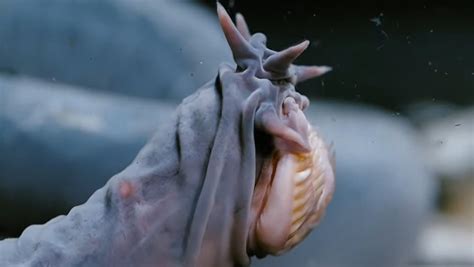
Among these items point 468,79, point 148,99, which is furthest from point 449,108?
point 148,99

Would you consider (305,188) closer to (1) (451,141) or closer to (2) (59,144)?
(1) (451,141)

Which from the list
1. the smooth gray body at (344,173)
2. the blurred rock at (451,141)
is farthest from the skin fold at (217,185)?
the blurred rock at (451,141)

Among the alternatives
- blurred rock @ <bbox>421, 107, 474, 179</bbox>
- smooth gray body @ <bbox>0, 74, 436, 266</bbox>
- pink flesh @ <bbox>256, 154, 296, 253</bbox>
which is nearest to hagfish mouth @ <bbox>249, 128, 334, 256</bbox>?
pink flesh @ <bbox>256, 154, 296, 253</bbox>

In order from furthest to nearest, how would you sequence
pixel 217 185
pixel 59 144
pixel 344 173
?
pixel 59 144
pixel 344 173
pixel 217 185

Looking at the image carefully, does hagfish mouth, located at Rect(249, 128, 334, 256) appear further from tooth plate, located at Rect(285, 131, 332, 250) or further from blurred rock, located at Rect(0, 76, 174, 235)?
blurred rock, located at Rect(0, 76, 174, 235)

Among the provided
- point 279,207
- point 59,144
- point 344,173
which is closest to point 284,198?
point 279,207

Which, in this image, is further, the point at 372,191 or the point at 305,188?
the point at 372,191
